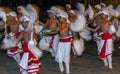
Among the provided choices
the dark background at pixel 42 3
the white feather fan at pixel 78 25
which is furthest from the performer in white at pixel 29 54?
the dark background at pixel 42 3

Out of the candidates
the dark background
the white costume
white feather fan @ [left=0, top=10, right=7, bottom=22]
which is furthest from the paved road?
the dark background

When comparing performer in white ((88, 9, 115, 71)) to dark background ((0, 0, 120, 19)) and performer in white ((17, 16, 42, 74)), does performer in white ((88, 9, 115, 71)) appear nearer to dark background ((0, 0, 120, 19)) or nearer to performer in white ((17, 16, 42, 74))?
performer in white ((17, 16, 42, 74))

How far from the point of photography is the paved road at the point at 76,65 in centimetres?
1034

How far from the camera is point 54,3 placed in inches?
649

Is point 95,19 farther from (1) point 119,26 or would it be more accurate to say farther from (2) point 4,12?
(2) point 4,12

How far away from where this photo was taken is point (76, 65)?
11.3m

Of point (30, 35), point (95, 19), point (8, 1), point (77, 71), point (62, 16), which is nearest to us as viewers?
point (30, 35)

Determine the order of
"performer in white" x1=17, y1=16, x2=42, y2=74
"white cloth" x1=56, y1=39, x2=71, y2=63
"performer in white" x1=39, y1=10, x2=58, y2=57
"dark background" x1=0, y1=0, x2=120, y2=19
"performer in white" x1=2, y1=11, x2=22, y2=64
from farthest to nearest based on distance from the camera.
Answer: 1. "dark background" x1=0, y1=0, x2=120, y2=19
2. "performer in white" x1=39, y1=10, x2=58, y2=57
3. "white cloth" x1=56, y1=39, x2=71, y2=63
4. "performer in white" x1=2, y1=11, x2=22, y2=64
5. "performer in white" x1=17, y1=16, x2=42, y2=74

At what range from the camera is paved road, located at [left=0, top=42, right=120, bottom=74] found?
10344 millimetres

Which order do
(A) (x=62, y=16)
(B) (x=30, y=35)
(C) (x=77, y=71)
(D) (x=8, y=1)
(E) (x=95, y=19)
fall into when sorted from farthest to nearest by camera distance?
(D) (x=8, y=1) < (E) (x=95, y=19) < (C) (x=77, y=71) < (A) (x=62, y=16) < (B) (x=30, y=35)

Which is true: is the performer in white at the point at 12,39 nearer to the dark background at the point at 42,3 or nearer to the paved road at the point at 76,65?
the paved road at the point at 76,65

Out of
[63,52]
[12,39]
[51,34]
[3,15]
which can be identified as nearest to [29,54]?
[12,39]

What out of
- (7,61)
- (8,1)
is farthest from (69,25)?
(8,1)

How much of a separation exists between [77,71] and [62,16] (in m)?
1.54
